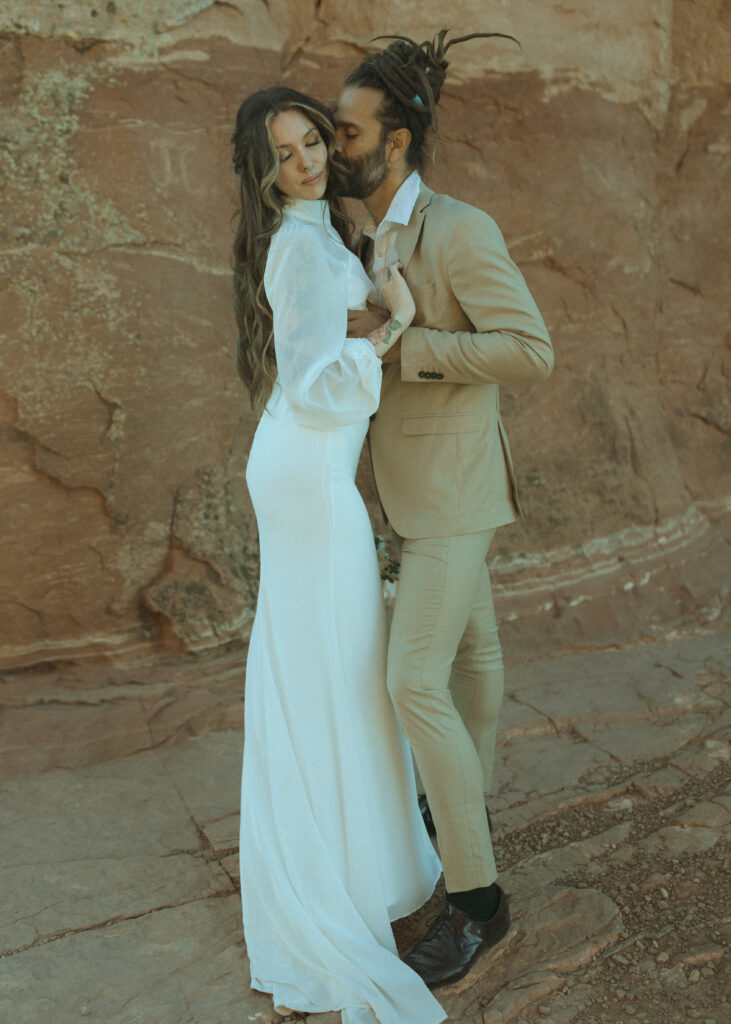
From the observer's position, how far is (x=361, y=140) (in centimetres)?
241

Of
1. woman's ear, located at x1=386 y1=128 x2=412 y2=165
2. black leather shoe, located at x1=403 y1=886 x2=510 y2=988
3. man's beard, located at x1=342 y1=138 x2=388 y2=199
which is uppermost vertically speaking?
woman's ear, located at x1=386 y1=128 x2=412 y2=165

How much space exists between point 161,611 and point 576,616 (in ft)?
6.08

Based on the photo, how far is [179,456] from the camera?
401 cm

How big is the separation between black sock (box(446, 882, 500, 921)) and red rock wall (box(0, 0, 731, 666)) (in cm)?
196

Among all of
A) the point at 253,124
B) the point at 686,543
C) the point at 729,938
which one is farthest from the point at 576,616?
the point at 253,124

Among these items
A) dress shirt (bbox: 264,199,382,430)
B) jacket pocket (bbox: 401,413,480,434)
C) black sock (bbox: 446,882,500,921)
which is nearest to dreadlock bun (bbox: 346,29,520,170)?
dress shirt (bbox: 264,199,382,430)

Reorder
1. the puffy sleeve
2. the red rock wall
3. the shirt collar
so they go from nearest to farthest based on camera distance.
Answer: the puffy sleeve
the shirt collar
the red rock wall

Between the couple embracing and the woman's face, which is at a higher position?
the woman's face

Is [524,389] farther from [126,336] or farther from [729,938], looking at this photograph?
[729,938]

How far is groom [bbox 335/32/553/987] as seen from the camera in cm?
227

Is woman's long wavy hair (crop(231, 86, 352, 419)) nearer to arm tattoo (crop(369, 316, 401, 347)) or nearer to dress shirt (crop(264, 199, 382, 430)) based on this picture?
dress shirt (crop(264, 199, 382, 430))

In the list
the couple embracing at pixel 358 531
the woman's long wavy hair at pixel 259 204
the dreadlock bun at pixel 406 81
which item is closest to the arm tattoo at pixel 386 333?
the couple embracing at pixel 358 531

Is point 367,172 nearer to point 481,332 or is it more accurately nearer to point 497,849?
point 481,332

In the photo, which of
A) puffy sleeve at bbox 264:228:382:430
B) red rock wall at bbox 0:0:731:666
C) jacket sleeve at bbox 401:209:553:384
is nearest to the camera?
puffy sleeve at bbox 264:228:382:430
